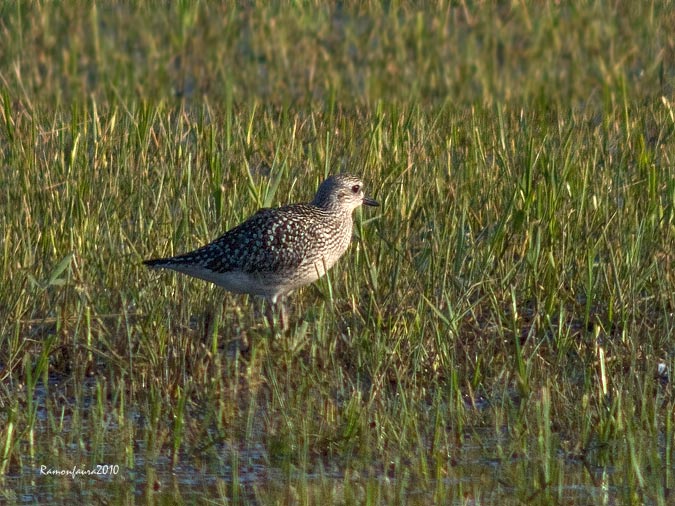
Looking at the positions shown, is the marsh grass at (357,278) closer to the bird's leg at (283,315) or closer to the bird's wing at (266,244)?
the bird's leg at (283,315)

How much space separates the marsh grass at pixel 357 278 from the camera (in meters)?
5.54

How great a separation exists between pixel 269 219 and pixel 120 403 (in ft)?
5.66

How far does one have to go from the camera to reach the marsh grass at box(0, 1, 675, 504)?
554 centimetres

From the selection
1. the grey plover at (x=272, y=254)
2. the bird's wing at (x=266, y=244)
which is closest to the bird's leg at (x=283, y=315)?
the grey plover at (x=272, y=254)

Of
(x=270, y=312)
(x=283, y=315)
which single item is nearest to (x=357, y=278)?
(x=283, y=315)

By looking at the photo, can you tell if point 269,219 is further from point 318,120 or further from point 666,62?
point 666,62

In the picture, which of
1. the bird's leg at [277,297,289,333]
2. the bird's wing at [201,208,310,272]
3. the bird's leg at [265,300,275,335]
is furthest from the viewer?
the bird's leg at [265,300,275,335]

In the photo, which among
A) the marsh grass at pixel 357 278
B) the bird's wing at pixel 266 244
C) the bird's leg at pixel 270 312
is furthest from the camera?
the bird's leg at pixel 270 312

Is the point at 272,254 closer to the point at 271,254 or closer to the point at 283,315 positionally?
the point at 271,254

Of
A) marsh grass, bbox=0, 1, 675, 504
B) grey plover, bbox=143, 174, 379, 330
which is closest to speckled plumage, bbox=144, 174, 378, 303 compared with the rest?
grey plover, bbox=143, 174, 379, 330

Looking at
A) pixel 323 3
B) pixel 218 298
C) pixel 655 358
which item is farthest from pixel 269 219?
pixel 323 3

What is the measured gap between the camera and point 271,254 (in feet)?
24.3

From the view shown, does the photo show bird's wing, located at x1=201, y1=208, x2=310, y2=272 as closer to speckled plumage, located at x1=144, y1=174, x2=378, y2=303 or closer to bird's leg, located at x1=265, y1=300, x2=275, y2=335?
speckled plumage, located at x1=144, y1=174, x2=378, y2=303

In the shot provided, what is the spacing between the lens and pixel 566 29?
12211 millimetres
